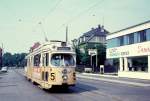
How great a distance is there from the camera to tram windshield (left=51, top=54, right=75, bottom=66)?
61.7 ft

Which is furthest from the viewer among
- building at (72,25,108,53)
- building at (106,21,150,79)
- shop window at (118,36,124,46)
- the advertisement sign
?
building at (72,25,108,53)

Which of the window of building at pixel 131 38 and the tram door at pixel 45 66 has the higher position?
the window of building at pixel 131 38

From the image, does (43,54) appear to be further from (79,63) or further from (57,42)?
(79,63)

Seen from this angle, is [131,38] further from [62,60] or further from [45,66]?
[62,60]

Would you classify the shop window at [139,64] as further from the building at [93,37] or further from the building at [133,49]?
the building at [93,37]

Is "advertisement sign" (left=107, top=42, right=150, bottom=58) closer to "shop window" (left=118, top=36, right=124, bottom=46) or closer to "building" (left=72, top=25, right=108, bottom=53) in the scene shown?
"shop window" (left=118, top=36, right=124, bottom=46)

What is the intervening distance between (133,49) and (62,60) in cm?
3003

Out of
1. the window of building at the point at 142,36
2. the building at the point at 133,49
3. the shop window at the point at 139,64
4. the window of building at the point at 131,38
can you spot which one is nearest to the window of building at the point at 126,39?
the building at the point at 133,49

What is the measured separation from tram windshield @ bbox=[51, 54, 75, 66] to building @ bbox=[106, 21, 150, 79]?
2352 centimetres

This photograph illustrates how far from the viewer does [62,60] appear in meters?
18.9

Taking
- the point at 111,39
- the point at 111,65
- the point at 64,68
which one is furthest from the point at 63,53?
the point at 111,65

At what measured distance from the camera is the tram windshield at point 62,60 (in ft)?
61.7

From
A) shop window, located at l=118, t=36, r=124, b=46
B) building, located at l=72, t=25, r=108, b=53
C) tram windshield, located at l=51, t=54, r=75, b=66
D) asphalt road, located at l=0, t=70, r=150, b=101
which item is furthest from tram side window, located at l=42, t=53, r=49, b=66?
building, located at l=72, t=25, r=108, b=53

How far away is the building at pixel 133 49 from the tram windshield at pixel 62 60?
23517 millimetres
